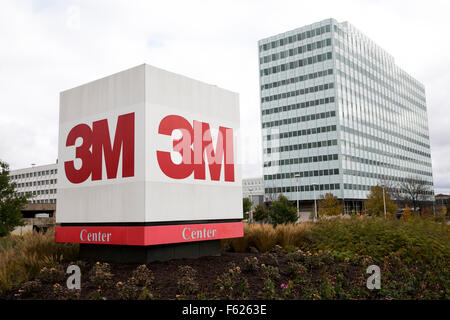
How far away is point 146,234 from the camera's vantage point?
9.40 m

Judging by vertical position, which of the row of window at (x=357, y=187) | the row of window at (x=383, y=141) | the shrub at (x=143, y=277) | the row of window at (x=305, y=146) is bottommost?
the shrub at (x=143, y=277)

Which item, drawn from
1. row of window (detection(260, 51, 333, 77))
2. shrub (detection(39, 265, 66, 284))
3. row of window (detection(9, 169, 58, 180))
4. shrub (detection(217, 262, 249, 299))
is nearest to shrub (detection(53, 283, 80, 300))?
shrub (detection(39, 265, 66, 284))

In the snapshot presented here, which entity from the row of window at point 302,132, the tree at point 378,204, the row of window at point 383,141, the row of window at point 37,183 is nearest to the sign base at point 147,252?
the tree at point 378,204

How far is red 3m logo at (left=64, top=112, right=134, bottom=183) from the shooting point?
396 inches

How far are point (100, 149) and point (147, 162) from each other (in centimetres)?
185

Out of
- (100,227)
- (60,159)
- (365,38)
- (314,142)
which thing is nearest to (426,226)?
(100,227)

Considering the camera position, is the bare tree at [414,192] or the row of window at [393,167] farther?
the row of window at [393,167]

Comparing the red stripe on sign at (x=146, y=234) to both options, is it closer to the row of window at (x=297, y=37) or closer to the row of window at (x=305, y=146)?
the row of window at (x=305, y=146)

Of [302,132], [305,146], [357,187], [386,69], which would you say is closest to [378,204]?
[357,187]

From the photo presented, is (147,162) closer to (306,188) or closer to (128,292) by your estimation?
(128,292)

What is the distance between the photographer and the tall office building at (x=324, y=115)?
78188 millimetres

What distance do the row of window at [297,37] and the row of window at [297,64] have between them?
4962mm

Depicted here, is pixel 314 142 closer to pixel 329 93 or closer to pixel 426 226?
pixel 329 93

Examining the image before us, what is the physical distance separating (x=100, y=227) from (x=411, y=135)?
113 m
